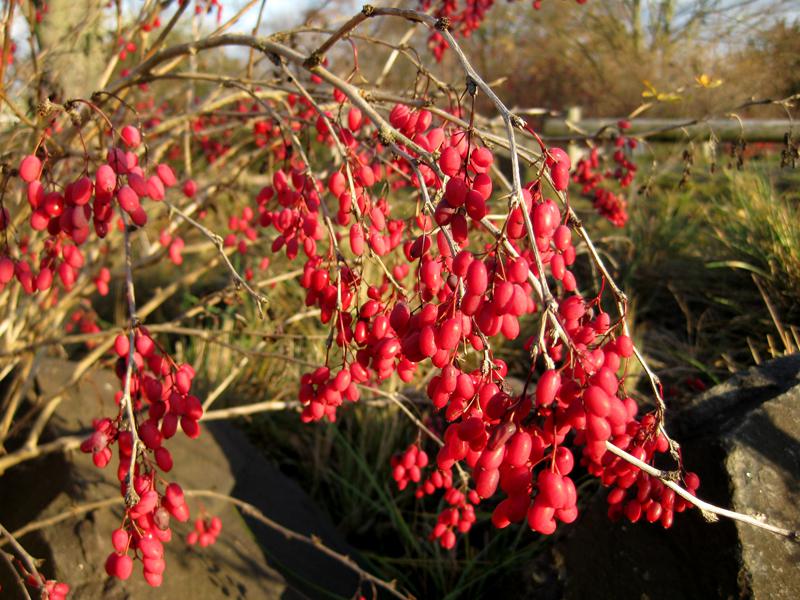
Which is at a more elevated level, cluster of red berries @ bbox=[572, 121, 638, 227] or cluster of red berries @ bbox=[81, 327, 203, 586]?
cluster of red berries @ bbox=[572, 121, 638, 227]

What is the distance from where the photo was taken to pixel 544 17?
15289 mm

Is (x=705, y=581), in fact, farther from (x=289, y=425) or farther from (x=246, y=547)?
(x=289, y=425)

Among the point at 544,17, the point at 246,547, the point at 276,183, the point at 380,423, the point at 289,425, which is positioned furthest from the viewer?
the point at 544,17

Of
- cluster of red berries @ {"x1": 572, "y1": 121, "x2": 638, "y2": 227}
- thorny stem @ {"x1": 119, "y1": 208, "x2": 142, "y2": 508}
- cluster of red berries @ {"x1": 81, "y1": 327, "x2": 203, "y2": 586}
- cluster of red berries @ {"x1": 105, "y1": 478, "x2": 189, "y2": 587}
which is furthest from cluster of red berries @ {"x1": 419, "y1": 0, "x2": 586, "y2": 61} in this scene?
A: cluster of red berries @ {"x1": 105, "y1": 478, "x2": 189, "y2": 587}

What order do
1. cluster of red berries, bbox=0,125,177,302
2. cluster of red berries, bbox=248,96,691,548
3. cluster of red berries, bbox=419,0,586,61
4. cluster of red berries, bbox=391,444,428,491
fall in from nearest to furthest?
cluster of red berries, bbox=248,96,691,548
cluster of red berries, bbox=0,125,177,302
cluster of red berries, bbox=391,444,428,491
cluster of red berries, bbox=419,0,586,61

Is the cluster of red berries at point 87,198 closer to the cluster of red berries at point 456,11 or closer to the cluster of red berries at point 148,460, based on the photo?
the cluster of red berries at point 148,460

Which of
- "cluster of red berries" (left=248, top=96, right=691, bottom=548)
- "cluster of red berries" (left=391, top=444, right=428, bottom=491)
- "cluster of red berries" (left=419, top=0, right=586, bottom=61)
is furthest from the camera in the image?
"cluster of red berries" (left=419, top=0, right=586, bottom=61)

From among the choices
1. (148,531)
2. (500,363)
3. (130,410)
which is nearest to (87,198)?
(130,410)

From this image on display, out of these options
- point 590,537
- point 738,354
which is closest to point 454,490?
point 590,537

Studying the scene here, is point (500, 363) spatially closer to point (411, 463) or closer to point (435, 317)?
point (435, 317)

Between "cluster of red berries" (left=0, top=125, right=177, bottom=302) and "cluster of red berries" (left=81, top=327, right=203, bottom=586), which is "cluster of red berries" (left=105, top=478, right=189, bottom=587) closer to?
"cluster of red berries" (left=81, top=327, right=203, bottom=586)

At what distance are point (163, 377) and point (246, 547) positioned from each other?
1.05 metres

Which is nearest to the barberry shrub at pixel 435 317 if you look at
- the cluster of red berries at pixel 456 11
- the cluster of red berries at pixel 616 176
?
the cluster of red berries at pixel 456 11

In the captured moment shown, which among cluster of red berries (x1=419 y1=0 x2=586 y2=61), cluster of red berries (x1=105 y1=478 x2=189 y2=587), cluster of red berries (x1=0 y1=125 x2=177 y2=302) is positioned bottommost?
cluster of red berries (x1=105 y1=478 x2=189 y2=587)
